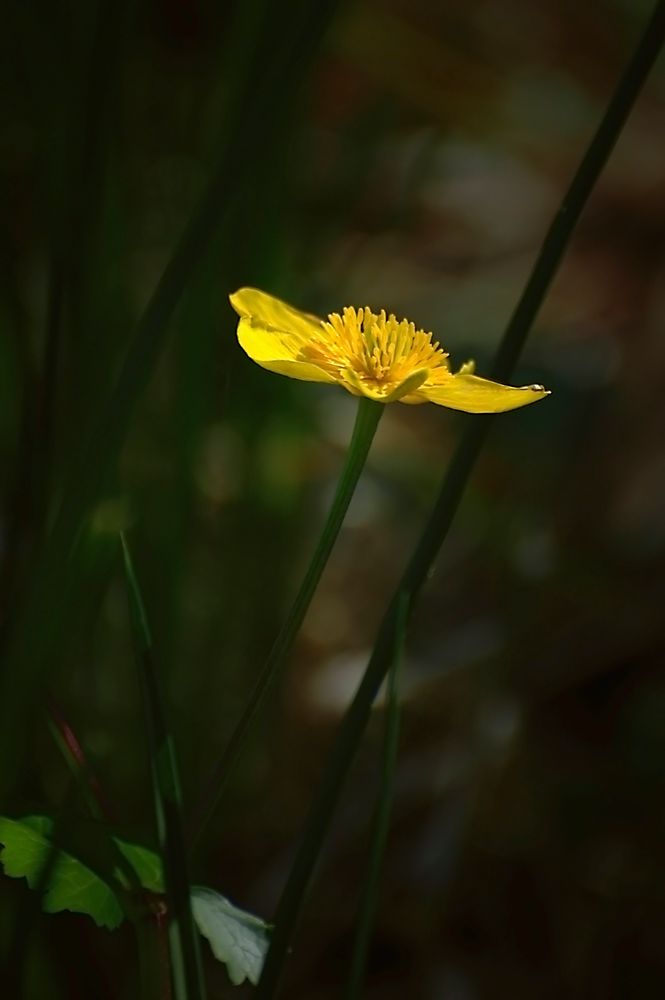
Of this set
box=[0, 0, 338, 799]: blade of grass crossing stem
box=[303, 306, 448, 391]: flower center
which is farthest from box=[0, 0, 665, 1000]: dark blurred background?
box=[303, 306, 448, 391]: flower center

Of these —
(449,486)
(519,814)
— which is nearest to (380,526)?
(519,814)

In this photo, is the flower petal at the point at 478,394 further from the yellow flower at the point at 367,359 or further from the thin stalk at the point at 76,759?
the thin stalk at the point at 76,759

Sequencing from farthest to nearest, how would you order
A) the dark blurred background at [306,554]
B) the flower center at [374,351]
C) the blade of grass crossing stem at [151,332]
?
the dark blurred background at [306,554] < the flower center at [374,351] < the blade of grass crossing stem at [151,332]

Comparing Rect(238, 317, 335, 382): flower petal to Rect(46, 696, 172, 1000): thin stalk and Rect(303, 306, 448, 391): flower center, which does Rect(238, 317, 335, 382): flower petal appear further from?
Rect(46, 696, 172, 1000): thin stalk

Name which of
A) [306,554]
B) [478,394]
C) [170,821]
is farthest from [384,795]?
[306,554]

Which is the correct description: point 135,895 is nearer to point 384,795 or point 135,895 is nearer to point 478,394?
point 384,795

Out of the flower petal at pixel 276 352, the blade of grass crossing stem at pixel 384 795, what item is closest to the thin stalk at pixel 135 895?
the blade of grass crossing stem at pixel 384 795
